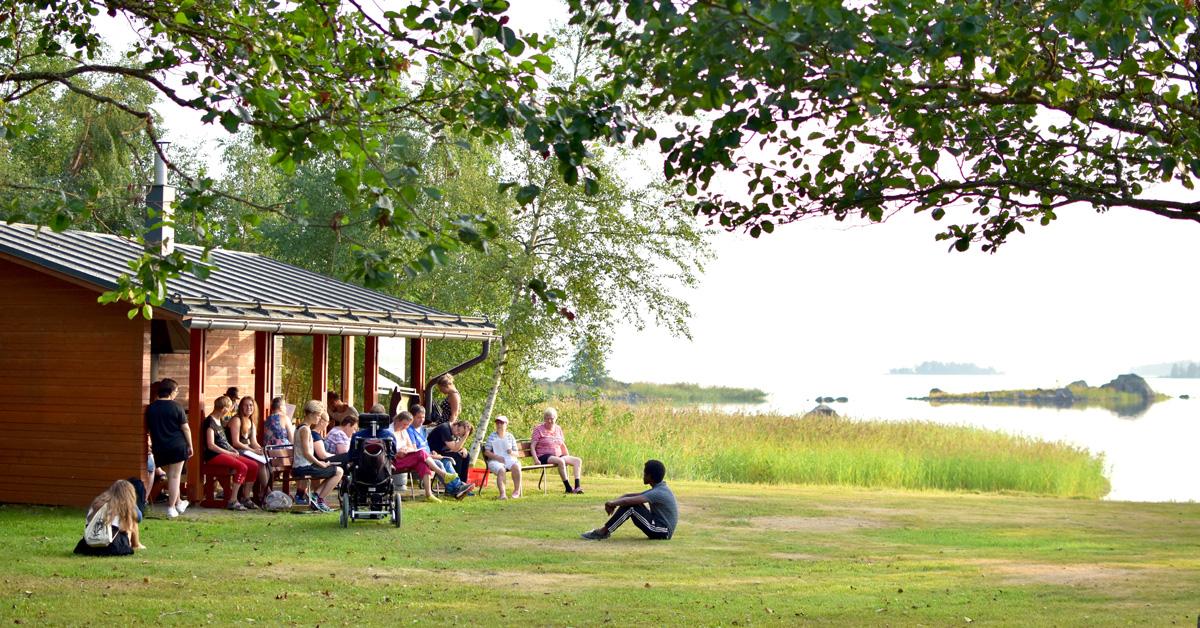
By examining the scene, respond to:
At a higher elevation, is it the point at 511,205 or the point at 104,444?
the point at 511,205

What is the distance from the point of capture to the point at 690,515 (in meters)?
14.6

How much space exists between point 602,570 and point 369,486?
11.0ft

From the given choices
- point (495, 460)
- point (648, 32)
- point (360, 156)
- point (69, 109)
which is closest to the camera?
point (648, 32)

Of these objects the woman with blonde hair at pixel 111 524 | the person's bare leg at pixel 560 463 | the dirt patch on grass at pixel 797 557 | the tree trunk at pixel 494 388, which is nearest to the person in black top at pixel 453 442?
the person's bare leg at pixel 560 463

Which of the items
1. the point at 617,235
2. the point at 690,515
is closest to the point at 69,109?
the point at 617,235

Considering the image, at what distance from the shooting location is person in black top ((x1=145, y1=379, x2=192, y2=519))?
13008 millimetres

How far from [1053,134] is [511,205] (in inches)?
637

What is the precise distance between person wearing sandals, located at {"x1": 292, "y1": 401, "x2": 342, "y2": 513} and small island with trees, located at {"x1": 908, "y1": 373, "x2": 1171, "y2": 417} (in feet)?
203

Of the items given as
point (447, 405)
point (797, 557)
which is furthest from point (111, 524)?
point (447, 405)

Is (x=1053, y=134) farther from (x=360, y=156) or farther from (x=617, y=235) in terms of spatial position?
(x=617, y=235)

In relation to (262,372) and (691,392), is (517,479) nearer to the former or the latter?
(262,372)

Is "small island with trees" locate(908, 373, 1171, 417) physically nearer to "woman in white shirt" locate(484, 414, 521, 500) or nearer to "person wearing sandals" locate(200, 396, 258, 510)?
"woman in white shirt" locate(484, 414, 521, 500)

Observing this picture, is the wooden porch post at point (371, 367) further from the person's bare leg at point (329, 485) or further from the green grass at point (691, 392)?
the green grass at point (691, 392)

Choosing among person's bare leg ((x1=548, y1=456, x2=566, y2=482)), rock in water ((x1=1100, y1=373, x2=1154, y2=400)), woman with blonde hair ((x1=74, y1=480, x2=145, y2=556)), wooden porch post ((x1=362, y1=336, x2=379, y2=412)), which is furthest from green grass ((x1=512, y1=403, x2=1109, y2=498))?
rock in water ((x1=1100, y1=373, x2=1154, y2=400))
